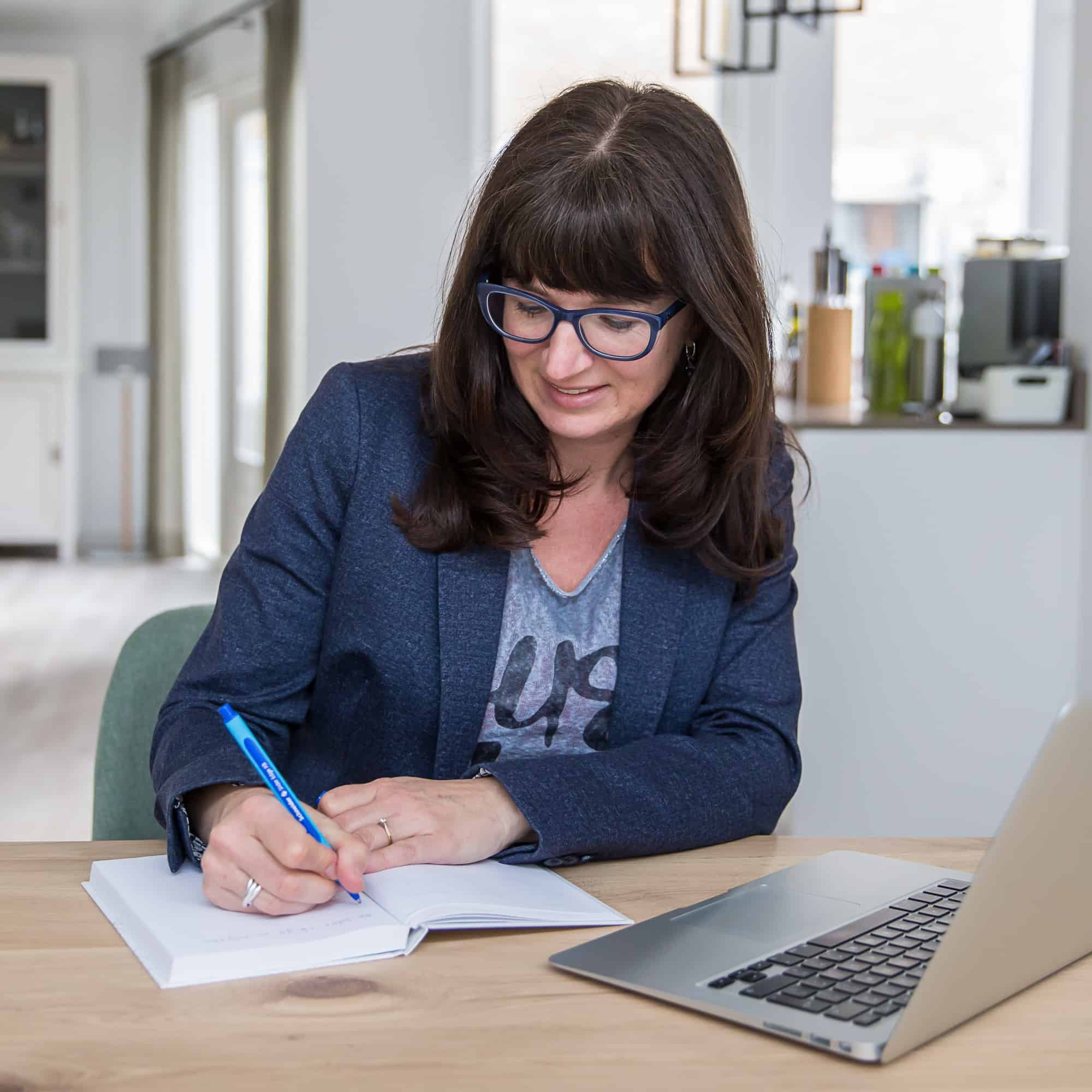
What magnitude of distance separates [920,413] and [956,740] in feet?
1.94

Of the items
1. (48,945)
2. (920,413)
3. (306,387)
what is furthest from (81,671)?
(48,945)

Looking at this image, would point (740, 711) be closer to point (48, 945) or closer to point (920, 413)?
point (48, 945)

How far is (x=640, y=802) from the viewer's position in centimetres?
108

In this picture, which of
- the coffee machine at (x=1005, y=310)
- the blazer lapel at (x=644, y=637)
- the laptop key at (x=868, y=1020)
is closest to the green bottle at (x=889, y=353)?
the coffee machine at (x=1005, y=310)

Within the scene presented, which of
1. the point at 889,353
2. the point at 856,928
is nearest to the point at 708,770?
the point at 856,928

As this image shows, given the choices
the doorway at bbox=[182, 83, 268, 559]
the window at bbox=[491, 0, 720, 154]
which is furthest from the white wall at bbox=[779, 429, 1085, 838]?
the doorway at bbox=[182, 83, 268, 559]

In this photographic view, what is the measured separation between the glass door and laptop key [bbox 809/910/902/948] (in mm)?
6627

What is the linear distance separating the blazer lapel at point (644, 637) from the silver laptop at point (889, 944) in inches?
14.2

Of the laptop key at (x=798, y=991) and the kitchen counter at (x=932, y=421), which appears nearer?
the laptop key at (x=798, y=991)

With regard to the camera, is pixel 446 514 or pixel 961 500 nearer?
pixel 446 514

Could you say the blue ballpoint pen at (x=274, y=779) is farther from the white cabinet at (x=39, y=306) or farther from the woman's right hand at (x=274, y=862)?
the white cabinet at (x=39, y=306)

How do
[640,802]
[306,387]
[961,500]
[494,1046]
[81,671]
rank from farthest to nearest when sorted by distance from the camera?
[81,671]
[306,387]
[961,500]
[640,802]
[494,1046]

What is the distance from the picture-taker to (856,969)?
805mm

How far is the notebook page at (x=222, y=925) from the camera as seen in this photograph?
811 mm
